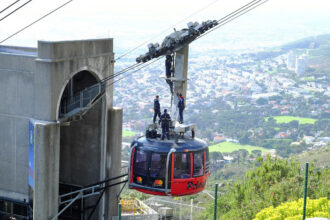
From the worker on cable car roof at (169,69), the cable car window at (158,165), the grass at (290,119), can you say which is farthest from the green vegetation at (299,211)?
the grass at (290,119)

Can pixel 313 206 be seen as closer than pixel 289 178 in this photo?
Yes

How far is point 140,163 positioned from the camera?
19.7 metres

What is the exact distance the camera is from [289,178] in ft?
95.7

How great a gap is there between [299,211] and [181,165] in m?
4.78

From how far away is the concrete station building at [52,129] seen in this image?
21.3m

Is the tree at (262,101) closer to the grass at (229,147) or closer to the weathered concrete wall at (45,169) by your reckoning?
the grass at (229,147)

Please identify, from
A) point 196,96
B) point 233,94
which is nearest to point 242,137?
point 196,96

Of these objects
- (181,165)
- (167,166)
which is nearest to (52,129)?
(167,166)

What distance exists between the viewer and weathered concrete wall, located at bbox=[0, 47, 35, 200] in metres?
22.2

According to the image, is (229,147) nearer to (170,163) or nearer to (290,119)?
(290,119)

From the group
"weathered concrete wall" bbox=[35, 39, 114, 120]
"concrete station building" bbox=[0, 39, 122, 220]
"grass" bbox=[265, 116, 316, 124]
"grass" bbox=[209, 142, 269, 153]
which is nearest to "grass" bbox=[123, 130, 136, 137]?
"grass" bbox=[209, 142, 269, 153]

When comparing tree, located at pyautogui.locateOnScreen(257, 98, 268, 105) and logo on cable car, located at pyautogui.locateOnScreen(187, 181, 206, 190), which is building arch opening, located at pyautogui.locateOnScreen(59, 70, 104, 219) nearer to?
logo on cable car, located at pyautogui.locateOnScreen(187, 181, 206, 190)

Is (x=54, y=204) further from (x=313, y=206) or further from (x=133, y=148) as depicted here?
(x=313, y=206)

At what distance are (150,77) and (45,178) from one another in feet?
293
